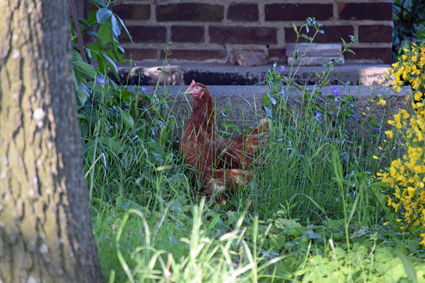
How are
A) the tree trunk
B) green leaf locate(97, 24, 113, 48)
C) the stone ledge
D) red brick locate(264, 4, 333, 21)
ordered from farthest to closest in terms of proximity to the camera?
red brick locate(264, 4, 333, 21), the stone ledge, green leaf locate(97, 24, 113, 48), the tree trunk

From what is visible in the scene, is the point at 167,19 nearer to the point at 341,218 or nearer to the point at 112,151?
the point at 112,151

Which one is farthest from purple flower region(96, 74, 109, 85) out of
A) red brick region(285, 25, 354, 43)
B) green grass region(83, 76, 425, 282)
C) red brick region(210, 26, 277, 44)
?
red brick region(285, 25, 354, 43)

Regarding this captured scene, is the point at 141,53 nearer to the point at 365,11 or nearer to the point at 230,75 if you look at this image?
the point at 230,75

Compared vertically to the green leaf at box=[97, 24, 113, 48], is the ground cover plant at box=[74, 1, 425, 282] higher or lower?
lower

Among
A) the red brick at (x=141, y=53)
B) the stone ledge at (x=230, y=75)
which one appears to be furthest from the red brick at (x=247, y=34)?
the red brick at (x=141, y=53)

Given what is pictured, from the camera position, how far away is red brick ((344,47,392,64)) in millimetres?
4328

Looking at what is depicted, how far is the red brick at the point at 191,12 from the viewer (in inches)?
169

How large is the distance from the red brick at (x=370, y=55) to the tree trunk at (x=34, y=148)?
3069 millimetres

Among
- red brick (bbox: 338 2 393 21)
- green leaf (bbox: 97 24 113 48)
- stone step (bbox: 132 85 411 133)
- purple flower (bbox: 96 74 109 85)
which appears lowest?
stone step (bbox: 132 85 411 133)

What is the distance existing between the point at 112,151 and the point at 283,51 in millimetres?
1925

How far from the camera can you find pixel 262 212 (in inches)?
108

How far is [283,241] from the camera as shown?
7.82 ft

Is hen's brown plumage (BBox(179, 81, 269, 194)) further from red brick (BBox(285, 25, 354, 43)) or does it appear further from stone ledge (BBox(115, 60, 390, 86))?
red brick (BBox(285, 25, 354, 43))

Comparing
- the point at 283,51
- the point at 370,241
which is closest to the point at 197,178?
the point at 370,241
